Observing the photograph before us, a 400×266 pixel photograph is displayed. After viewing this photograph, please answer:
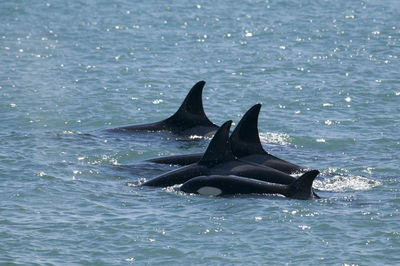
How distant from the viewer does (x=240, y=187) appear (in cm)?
1820

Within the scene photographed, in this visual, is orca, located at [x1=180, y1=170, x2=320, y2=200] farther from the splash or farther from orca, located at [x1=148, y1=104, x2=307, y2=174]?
orca, located at [x1=148, y1=104, x2=307, y2=174]

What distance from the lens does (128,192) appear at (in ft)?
60.4

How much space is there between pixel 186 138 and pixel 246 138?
416 centimetres

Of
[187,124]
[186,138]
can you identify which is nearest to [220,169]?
[186,138]

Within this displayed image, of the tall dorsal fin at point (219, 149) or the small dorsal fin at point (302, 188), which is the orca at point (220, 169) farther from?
the small dorsal fin at point (302, 188)

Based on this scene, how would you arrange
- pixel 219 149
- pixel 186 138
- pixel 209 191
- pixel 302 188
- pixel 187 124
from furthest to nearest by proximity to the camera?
pixel 187 124, pixel 186 138, pixel 219 149, pixel 209 191, pixel 302 188

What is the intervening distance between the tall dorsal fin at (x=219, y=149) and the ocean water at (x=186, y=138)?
55.5 inches

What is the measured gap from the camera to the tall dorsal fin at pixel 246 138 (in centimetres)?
1997

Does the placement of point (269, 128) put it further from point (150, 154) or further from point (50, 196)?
point (50, 196)

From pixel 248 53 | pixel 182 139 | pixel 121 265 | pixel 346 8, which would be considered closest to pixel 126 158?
pixel 182 139

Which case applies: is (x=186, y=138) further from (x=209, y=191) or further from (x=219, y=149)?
(x=209, y=191)

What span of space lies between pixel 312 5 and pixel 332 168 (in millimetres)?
35291

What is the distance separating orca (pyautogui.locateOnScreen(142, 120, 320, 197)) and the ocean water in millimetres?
680

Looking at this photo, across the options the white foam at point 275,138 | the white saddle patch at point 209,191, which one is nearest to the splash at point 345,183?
the white saddle patch at point 209,191
